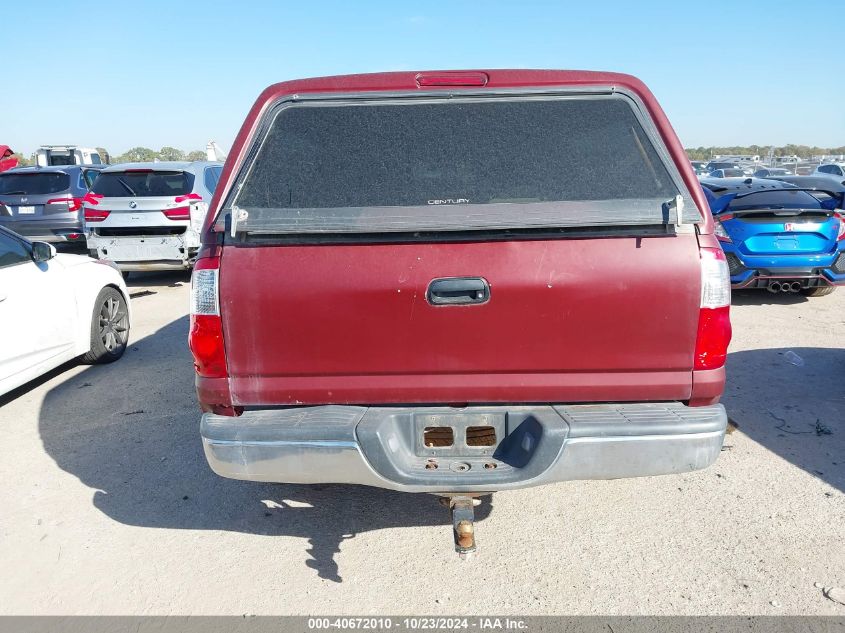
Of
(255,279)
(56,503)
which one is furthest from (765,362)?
(56,503)

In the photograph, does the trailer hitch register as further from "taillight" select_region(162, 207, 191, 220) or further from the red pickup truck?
"taillight" select_region(162, 207, 191, 220)

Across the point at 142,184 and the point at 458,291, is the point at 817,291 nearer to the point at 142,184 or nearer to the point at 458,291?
the point at 458,291

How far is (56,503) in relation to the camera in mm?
3754

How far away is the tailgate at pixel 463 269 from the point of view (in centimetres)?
261

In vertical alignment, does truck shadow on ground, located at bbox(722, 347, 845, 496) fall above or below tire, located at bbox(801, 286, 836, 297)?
above

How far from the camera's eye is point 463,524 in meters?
2.65

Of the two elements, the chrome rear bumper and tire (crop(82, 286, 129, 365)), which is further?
tire (crop(82, 286, 129, 365))

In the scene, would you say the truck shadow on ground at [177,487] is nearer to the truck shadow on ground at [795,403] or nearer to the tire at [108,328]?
the tire at [108,328]

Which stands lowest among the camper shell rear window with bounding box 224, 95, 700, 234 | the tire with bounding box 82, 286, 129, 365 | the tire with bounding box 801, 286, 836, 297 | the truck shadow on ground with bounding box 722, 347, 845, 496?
the tire with bounding box 801, 286, 836, 297

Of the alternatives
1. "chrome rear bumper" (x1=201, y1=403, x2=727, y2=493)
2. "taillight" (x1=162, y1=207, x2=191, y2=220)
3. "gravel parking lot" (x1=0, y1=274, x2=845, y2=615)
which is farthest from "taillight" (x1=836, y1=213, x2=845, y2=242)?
"taillight" (x1=162, y1=207, x2=191, y2=220)

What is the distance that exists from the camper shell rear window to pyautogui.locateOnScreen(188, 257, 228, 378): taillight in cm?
24

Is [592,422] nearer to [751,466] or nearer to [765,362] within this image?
[751,466]

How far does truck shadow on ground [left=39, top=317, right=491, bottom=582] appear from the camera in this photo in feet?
11.4

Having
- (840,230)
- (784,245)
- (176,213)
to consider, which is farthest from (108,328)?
(840,230)
